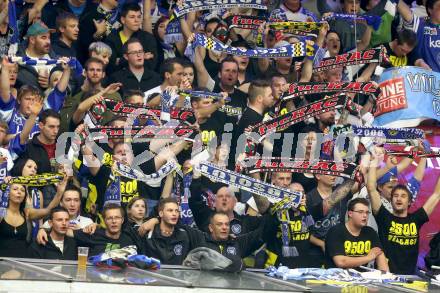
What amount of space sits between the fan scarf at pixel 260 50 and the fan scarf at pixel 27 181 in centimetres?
276

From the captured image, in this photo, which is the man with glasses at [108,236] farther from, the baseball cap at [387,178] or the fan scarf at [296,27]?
the fan scarf at [296,27]

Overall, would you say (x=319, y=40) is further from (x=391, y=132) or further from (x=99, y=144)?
(x=99, y=144)

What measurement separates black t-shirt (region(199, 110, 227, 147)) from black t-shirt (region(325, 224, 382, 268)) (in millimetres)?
1634

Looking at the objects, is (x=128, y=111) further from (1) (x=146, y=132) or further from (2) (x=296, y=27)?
(2) (x=296, y=27)

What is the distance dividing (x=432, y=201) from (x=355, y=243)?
1.20 meters

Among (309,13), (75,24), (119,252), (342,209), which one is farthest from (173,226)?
(309,13)

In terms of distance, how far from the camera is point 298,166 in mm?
15984

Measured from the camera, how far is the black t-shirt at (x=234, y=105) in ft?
55.1

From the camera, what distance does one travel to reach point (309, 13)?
18422 millimetres

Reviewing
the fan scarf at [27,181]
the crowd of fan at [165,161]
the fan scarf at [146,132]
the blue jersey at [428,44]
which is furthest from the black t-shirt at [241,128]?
the blue jersey at [428,44]

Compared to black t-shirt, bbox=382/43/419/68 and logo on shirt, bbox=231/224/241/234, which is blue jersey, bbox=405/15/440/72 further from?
logo on shirt, bbox=231/224/241/234

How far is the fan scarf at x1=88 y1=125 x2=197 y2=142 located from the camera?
15.6 m

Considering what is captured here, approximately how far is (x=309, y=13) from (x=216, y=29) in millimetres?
1342

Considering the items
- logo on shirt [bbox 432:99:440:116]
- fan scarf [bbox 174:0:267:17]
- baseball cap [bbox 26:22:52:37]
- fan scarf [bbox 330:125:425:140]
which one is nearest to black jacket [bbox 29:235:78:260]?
baseball cap [bbox 26:22:52:37]
